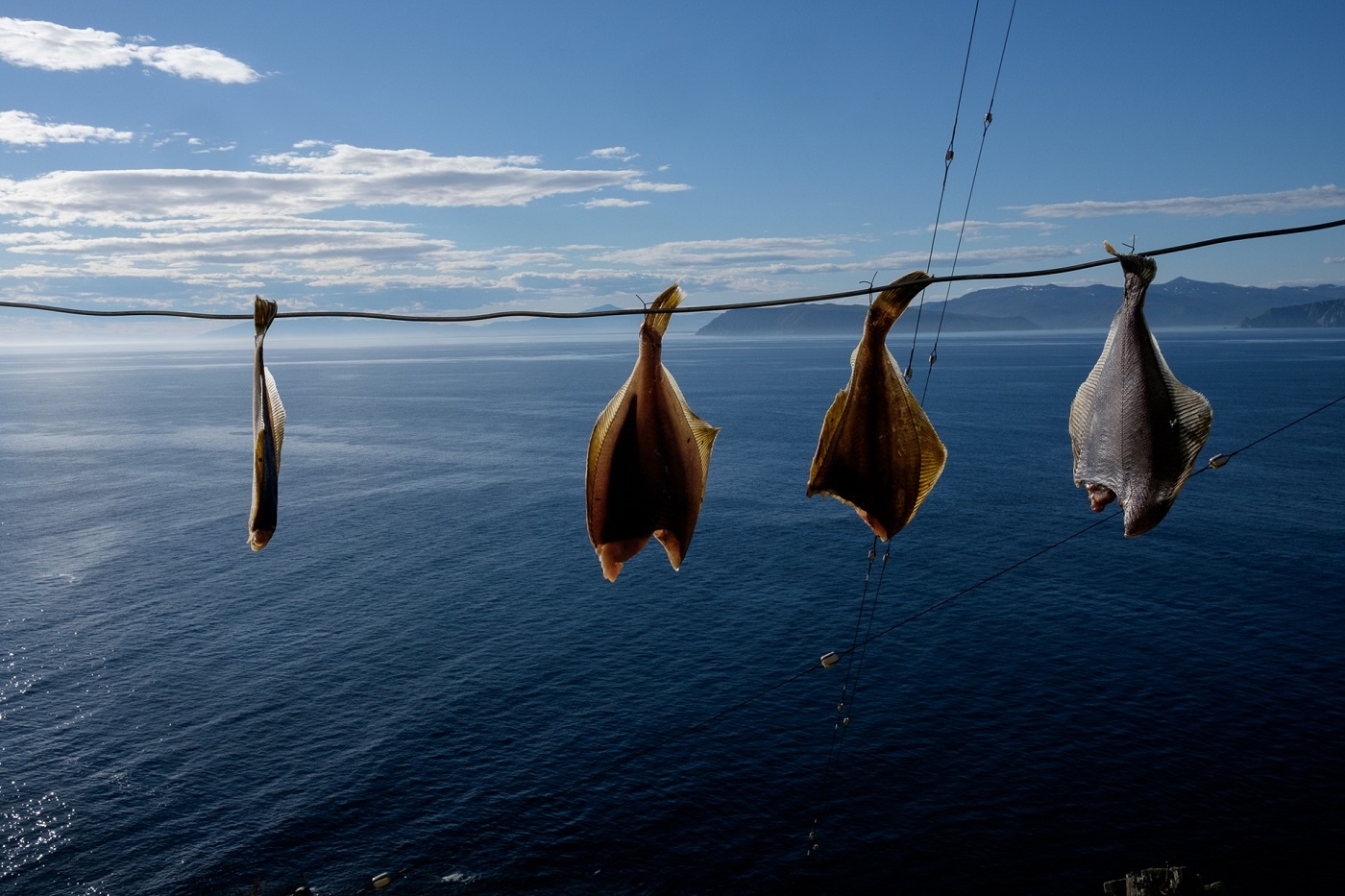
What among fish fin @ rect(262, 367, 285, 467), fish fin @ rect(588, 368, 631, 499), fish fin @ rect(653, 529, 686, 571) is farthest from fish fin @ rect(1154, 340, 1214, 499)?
fish fin @ rect(262, 367, 285, 467)

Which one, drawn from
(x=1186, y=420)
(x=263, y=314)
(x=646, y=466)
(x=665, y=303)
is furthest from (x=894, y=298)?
(x=263, y=314)

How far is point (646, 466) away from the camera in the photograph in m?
6.48

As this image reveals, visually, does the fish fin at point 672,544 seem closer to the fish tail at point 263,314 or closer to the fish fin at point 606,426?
the fish fin at point 606,426

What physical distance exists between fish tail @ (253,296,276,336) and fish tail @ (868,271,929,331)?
14.1 ft

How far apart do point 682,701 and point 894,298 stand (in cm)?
6810

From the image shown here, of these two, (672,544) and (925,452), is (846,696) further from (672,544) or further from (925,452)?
(672,544)

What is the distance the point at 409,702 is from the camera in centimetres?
7225

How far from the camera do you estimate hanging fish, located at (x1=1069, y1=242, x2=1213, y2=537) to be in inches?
269

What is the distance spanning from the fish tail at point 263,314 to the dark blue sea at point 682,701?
52500 mm

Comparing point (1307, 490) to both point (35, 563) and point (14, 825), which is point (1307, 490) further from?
point (35, 563)

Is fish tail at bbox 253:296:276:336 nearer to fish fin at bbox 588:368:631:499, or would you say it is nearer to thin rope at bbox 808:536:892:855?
fish fin at bbox 588:368:631:499

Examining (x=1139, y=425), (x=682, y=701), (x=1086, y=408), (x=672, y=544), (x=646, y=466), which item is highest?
(x=1086, y=408)

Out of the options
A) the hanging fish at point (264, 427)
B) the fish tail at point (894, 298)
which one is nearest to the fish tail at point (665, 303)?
the fish tail at point (894, 298)

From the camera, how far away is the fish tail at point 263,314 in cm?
655
